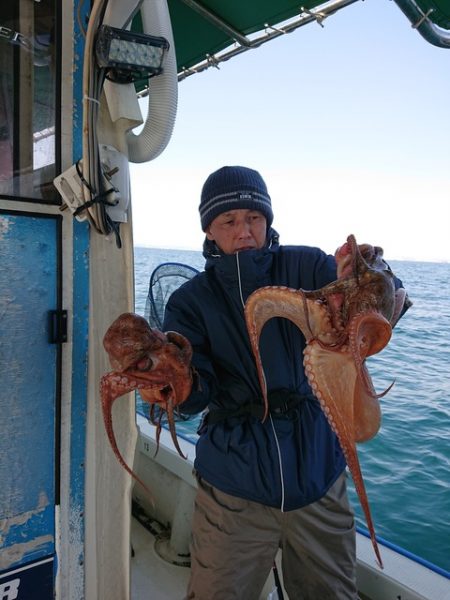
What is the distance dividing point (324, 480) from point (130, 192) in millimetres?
1730

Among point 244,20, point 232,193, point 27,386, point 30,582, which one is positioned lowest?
point 30,582

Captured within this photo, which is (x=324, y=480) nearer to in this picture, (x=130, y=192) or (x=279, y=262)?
(x=279, y=262)

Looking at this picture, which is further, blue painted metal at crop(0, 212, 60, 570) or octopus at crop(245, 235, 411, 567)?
blue painted metal at crop(0, 212, 60, 570)

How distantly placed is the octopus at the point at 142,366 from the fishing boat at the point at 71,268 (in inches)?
26.8

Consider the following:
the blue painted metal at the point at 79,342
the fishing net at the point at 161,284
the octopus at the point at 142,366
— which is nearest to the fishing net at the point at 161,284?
the fishing net at the point at 161,284

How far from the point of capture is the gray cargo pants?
1.96 meters

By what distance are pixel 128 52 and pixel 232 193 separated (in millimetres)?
782

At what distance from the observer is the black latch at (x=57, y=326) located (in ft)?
6.69

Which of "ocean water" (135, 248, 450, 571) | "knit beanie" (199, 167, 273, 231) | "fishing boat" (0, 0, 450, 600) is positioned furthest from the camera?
"ocean water" (135, 248, 450, 571)

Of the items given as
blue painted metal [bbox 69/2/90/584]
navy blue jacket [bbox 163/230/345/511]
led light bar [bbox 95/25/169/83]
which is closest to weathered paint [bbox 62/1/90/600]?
blue painted metal [bbox 69/2/90/584]

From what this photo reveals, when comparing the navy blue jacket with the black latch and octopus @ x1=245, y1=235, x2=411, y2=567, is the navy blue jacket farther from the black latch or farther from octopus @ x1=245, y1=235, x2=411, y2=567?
octopus @ x1=245, y1=235, x2=411, y2=567

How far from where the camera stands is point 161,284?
13.3 feet

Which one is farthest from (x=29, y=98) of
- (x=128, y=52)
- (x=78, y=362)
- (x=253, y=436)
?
(x=253, y=436)

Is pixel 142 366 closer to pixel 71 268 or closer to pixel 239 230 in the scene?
pixel 71 268
